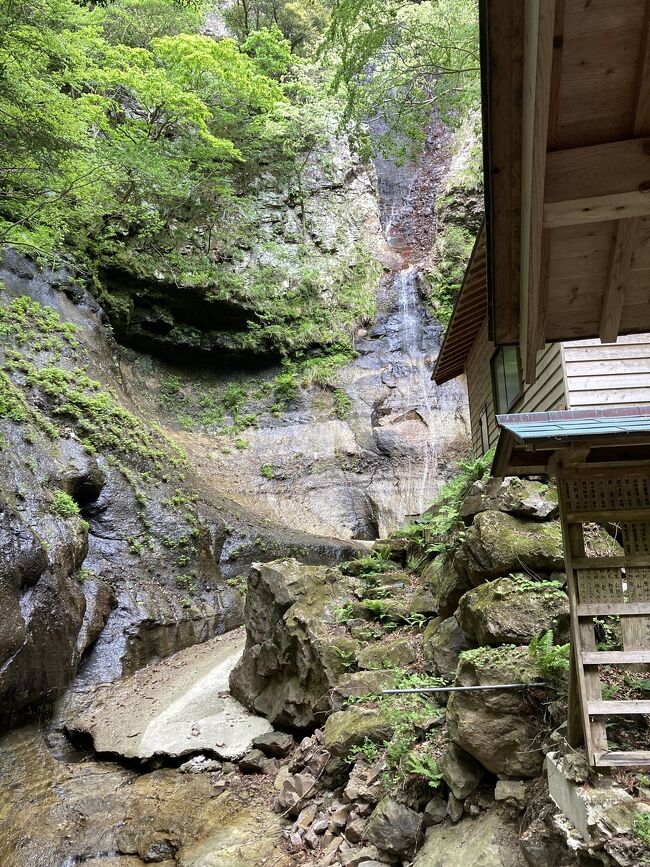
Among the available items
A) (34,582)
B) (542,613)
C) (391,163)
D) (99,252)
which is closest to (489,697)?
(542,613)

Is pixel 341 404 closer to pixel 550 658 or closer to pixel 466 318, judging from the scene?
pixel 466 318

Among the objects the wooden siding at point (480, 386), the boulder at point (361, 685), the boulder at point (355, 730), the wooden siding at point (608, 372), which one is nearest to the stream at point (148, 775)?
the boulder at point (355, 730)

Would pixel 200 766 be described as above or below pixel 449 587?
below

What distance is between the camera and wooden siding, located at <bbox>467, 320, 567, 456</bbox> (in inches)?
328

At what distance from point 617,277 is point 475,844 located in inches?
173

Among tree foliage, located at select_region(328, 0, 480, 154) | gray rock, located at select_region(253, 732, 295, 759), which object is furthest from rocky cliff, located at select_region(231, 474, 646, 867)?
tree foliage, located at select_region(328, 0, 480, 154)

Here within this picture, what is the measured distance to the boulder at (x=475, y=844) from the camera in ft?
13.7

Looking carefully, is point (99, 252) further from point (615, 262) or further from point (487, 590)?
point (615, 262)

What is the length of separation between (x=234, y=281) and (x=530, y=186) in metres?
19.7

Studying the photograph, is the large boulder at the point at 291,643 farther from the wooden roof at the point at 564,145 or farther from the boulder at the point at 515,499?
the wooden roof at the point at 564,145

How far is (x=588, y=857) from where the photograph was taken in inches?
138

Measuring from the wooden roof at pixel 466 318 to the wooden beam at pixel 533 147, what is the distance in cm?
596

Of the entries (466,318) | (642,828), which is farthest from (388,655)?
(466,318)

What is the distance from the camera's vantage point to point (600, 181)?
2199mm
